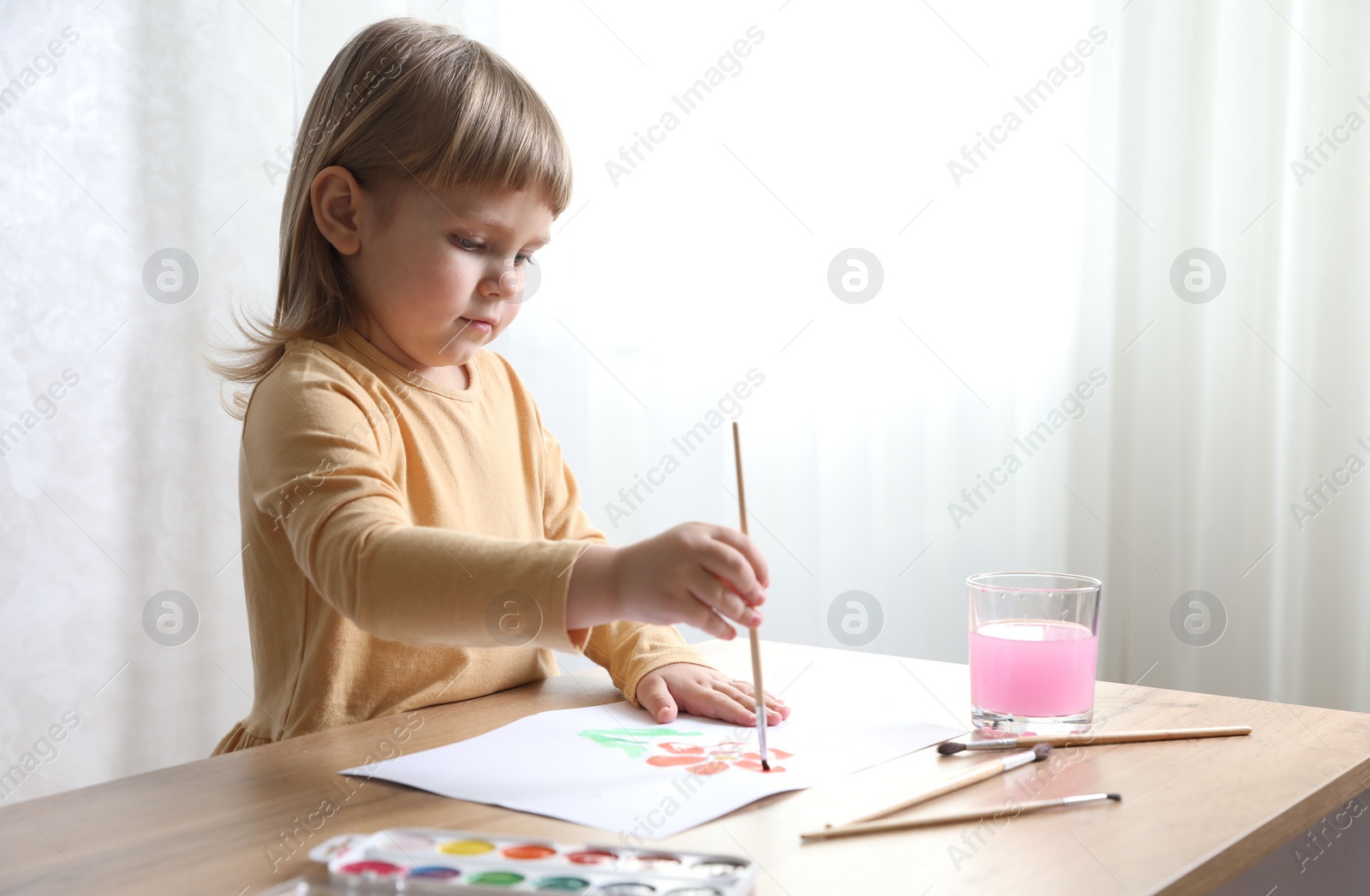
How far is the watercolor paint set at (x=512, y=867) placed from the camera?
1.56ft

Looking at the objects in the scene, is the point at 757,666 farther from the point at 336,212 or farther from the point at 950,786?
the point at 336,212

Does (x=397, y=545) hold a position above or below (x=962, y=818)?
above

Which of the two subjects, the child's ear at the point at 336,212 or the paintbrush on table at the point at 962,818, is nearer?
the paintbrush on table at the point at 962,818

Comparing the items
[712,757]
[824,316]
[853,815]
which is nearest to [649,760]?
[712,757]

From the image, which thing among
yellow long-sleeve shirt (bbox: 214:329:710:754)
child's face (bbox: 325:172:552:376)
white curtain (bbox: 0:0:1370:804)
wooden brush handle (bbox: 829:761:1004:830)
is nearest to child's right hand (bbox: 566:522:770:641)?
yellow long-sleeve shirt (bbox: 214:329:710:754)

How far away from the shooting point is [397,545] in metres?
0.70

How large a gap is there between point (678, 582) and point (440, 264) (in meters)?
0.41

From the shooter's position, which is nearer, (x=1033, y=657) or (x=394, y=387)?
(x=1033, y=657)

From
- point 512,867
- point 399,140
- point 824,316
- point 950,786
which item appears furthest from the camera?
point 824,316

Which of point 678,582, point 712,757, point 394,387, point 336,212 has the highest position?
point 336,212

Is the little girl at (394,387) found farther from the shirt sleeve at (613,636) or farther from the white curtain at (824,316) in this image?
the white curtain at (824,316)

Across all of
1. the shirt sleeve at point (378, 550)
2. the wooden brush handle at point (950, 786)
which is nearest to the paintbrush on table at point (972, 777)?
the wooden brush handle at point (950, 786)

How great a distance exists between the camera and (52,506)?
1701 mm

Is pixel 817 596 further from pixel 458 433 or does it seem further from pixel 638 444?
pixel 458 433
